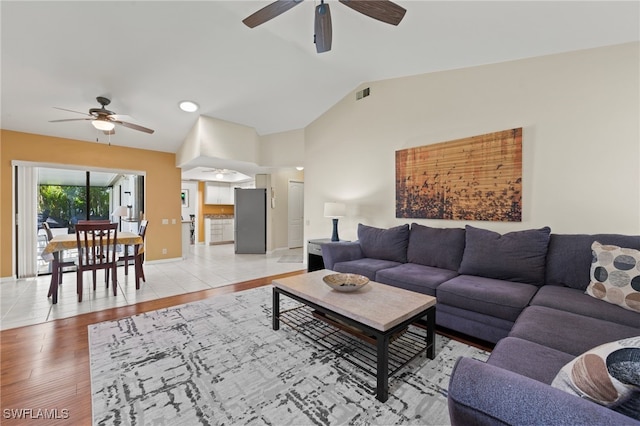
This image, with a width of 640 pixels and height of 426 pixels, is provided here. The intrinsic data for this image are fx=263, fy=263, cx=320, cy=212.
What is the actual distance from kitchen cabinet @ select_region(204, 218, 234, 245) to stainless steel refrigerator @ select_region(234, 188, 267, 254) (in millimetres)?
1921

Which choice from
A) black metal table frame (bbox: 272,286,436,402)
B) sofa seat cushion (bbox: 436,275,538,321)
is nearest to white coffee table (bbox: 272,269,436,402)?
black metal table frame (bbox: 272,286,436,402)

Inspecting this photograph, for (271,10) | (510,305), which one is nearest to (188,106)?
(271,10)

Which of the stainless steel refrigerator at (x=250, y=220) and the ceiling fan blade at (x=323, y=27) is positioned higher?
the ceiling fan blade at (x=323, y=27)

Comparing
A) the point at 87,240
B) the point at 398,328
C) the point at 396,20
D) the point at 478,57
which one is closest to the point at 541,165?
the point at 478,57

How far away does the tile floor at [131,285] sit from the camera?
3.09m

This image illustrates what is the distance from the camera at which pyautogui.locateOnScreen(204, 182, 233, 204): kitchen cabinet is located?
29.2 ft

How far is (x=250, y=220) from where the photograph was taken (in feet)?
23.4

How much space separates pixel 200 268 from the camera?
5.35m

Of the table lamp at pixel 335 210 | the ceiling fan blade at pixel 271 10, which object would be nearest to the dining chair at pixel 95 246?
the table lamp at pixel 335 210

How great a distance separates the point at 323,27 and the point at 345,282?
7.14 ft

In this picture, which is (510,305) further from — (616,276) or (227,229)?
(227,229)

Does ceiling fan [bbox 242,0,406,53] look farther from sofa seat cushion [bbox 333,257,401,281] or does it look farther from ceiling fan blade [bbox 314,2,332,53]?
sofa seat cushion [bbox 333,257,401,281]

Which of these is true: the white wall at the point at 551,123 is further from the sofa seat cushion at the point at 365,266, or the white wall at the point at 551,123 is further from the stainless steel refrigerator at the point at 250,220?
the stainless steel refrigerator at the point at 250,220

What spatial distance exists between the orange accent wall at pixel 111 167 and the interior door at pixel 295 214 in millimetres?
2823
